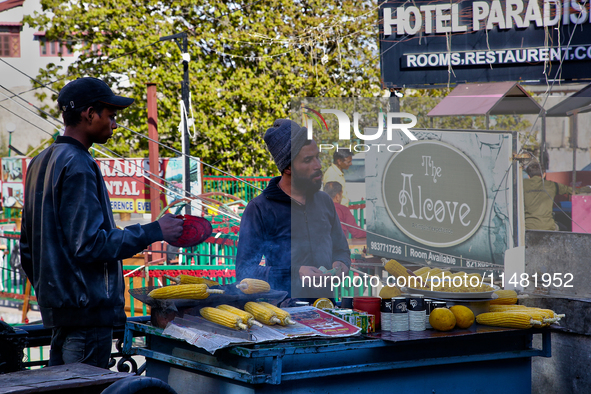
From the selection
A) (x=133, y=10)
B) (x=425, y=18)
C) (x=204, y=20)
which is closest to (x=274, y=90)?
(x=204, y=20)

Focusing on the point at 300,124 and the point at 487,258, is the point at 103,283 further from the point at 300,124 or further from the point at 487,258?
the point at 487,258

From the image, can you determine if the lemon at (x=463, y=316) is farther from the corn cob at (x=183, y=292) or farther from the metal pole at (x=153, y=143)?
the metal pole at (x=153, y=143)

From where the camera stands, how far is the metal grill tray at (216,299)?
10.0 feet

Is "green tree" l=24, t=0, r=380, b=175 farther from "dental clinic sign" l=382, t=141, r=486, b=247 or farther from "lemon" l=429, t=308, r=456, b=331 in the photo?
"lemon" l=429, t=308, r=456, b=331

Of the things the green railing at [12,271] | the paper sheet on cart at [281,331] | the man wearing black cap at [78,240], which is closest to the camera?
the paper sheet on cart at [281,331]

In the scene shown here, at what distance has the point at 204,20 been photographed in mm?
19125

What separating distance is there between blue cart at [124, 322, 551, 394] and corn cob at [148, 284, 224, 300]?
0.20 m

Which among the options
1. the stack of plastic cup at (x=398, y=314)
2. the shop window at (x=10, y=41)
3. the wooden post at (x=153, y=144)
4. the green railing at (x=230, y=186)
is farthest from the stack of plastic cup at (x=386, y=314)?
the shop window at (x=10, y=41)

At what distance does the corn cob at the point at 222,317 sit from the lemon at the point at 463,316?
1.12 m

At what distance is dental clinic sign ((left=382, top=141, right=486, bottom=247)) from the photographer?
4.05 meters

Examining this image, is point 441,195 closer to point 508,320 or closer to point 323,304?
point 508,320

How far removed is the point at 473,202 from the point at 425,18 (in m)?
2.58

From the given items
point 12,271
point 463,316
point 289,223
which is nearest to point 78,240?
point 289,223

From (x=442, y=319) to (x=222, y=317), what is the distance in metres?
1.08
